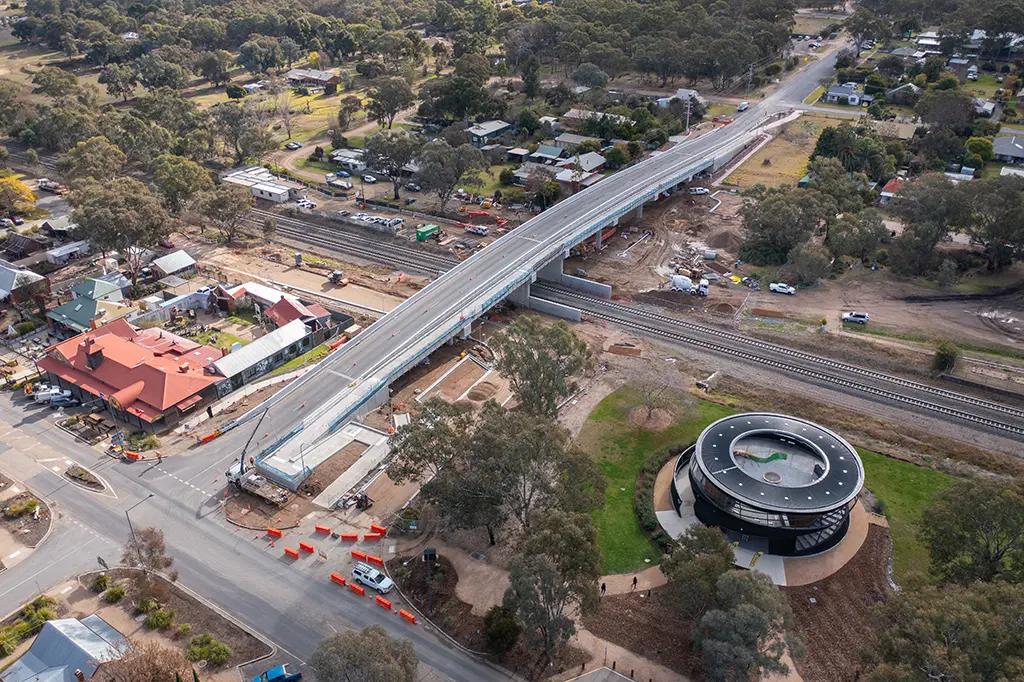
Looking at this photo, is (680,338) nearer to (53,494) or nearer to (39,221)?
(53,494)

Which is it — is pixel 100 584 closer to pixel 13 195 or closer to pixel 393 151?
pixel 393 151

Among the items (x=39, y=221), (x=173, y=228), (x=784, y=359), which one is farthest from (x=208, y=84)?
(x=784, y=359)

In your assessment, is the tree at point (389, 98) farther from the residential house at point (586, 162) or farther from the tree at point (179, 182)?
the tree at point (179, 182)

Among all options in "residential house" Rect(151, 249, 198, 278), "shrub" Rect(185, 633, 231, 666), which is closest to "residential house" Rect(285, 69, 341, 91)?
"residential house" Rect(151, 249, 198, 278)

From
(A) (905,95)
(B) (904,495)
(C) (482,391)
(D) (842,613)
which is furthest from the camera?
(A) (905,95)

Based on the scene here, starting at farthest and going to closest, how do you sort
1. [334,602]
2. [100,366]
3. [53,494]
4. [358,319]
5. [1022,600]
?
[358,319]
[100,366]
[53,494]
[334,602]
[1022,600]

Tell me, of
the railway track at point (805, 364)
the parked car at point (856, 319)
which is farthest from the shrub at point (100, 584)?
the parked car at point (856, 319)

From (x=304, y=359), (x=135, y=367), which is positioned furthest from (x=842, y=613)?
(x=135, y=367)
